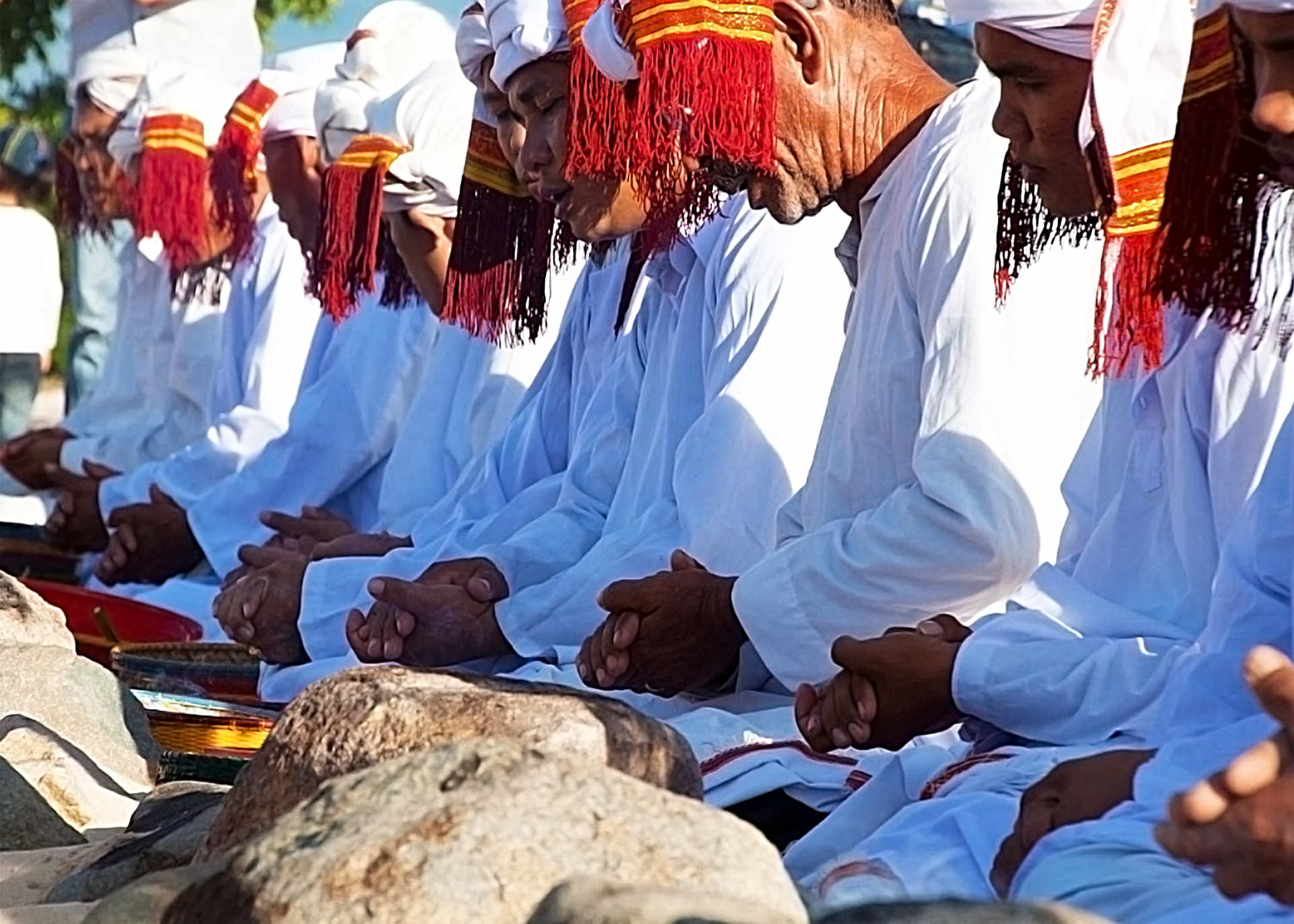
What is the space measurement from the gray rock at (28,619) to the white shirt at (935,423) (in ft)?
6.13

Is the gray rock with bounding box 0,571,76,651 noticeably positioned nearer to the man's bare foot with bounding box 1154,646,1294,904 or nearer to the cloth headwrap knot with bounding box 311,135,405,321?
the cloth headwrap knot with bounding box 311,135,405,321

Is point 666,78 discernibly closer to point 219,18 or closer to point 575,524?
point 575,524

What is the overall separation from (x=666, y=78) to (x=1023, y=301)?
3.14 ft

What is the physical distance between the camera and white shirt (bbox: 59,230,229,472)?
9.88 meters

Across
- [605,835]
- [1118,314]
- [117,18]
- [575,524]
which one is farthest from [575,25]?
[117,18]

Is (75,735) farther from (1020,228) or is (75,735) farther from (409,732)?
(1020,228)

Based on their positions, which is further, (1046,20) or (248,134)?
(248,134)

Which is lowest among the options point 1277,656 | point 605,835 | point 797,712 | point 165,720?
point 165,720

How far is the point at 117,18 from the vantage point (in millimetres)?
11250

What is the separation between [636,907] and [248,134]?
7.62 metres

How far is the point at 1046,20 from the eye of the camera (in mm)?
3789

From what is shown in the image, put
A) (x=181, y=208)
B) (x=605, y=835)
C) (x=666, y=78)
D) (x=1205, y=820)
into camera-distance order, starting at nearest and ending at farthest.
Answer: (x=1205, y=820) → (x=605, y=835) → (x=666, y=78) → (x=181, y=208)

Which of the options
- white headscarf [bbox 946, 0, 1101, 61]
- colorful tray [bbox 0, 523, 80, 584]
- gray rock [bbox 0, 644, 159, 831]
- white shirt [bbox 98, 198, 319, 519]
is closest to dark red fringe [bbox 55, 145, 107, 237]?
white shirt [bbox 98, 198, 319, 519]

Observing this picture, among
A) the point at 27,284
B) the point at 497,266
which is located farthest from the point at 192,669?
the point at 27,284
